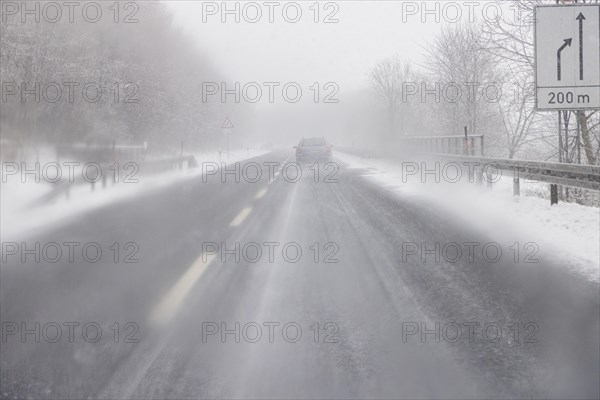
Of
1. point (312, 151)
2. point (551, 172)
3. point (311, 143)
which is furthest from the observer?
point (311, 143)

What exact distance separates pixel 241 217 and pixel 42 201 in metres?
5.59

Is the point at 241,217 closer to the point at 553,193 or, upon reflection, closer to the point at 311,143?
the point at 553,193

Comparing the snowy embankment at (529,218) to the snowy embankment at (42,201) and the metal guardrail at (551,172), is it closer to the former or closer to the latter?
the metal guardrail at (551,172)

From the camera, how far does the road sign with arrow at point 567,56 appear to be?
916 cm

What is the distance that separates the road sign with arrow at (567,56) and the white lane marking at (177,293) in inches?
270

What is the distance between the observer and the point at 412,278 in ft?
16.8

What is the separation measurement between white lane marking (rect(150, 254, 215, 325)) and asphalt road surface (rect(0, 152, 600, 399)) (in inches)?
0.8

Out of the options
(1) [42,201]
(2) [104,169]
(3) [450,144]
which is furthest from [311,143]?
(1) [42,201]

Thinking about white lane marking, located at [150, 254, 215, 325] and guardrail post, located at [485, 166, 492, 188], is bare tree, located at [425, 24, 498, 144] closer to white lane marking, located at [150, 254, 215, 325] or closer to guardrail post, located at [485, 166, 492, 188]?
guardrail post, located at [485, 166, 492, 188]

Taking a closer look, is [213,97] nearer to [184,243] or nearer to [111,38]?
[111,38]

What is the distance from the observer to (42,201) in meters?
12.1

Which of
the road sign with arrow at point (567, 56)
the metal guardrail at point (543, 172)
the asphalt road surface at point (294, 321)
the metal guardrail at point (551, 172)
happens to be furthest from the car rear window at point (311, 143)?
the asphalt road surface at point (294, 321)

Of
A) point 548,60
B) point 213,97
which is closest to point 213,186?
point 548,60

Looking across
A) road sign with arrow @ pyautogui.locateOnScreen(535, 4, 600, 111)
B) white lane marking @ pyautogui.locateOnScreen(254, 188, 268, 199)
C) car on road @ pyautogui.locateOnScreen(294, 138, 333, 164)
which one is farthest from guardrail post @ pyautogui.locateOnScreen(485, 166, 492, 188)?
car on road @ pyautogui.locateOnScreen(294, 138, 333, 164)
